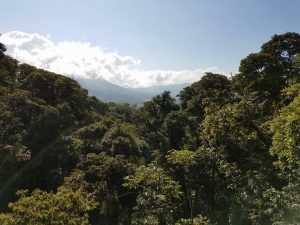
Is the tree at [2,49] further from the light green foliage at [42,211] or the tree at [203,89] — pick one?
the light green foliage at [42,211]

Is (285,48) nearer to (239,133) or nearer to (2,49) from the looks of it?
(239,133)

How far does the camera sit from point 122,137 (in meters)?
27.7

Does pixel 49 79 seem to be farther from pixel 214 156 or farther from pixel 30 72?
pixel 214 156

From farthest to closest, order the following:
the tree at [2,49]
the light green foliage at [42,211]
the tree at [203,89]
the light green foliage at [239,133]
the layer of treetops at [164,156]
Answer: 1. the tree at [2,49]
2. the tree at [203,89]
3. the light green foliage at [239,133]
4. the layer of treetops at [164,156]
5. the light green foliage at [42,211]

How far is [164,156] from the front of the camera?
2781 cm

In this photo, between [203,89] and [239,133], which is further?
[203,89]

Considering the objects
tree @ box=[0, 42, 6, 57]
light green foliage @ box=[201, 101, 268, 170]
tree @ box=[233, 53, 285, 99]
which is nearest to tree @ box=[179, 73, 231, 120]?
tree @ box=[233, 53, 285, 99]

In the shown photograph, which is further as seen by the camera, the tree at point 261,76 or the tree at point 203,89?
the tree at point 203,89

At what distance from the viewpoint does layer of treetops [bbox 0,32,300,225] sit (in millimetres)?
12219

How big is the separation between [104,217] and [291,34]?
20.8m

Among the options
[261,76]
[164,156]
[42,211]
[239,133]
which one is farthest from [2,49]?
[42,211]

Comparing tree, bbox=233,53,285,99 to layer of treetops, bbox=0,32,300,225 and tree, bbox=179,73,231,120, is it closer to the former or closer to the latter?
layer of treetops, bbox=0,32,300,225

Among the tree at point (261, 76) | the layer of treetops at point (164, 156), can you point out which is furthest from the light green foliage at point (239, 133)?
the tree at point (261, 76)

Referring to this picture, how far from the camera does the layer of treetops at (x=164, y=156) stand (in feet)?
40.1
